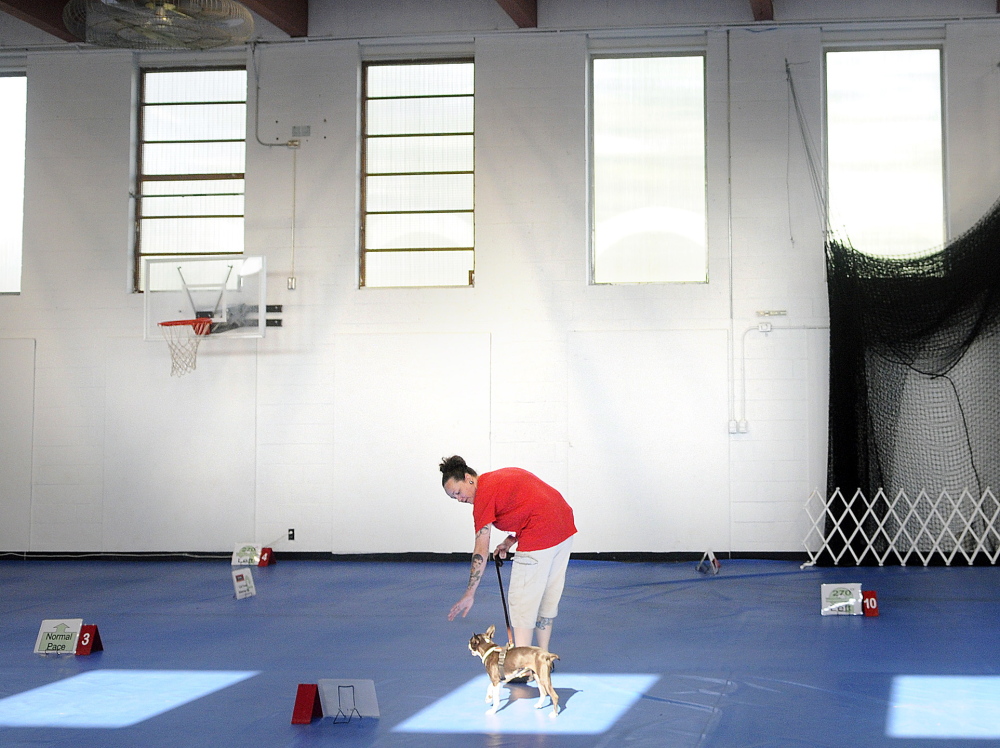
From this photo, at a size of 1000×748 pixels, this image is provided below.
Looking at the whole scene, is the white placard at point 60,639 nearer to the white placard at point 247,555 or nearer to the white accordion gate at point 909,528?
the white placard at point 247,555

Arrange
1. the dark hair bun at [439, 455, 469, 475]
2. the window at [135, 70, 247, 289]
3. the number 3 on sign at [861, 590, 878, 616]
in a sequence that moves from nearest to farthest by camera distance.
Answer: the dark hair bun at [439, 455, 469, 475], the number 3 on sign at [861, 590, 878, 616], the window at [135, 70, 247, 289]

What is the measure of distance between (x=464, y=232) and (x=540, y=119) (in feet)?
5.05

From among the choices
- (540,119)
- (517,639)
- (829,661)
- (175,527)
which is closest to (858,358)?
(540,119)

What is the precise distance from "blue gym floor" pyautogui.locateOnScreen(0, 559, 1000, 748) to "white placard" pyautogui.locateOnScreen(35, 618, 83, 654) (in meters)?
0.13

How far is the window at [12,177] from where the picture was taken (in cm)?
1140

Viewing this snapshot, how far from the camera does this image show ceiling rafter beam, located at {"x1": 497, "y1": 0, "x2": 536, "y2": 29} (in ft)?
33.2

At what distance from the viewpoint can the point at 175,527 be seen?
10.9 m

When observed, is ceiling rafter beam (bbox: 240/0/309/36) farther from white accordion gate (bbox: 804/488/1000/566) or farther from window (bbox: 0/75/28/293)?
white accordion gate (bbox: 804/488/1000/566)

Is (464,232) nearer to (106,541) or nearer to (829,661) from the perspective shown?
(106,541)

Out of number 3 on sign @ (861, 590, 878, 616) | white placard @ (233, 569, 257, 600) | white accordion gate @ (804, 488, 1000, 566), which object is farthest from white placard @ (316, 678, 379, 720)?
white accordion gate @ (804, 488, 1000, 566)

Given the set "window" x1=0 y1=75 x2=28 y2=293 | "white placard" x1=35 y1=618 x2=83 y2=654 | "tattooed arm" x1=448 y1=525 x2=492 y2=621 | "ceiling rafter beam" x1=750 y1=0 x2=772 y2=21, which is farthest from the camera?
"window" x1=0 y1=75 x2=28 y2=293

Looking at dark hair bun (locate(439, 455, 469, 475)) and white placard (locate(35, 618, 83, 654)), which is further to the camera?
white placard (locate(35, 618, 83, 654))

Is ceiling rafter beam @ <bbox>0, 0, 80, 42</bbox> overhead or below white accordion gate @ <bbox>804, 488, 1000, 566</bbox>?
overhead

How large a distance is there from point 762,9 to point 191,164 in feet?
22.1
